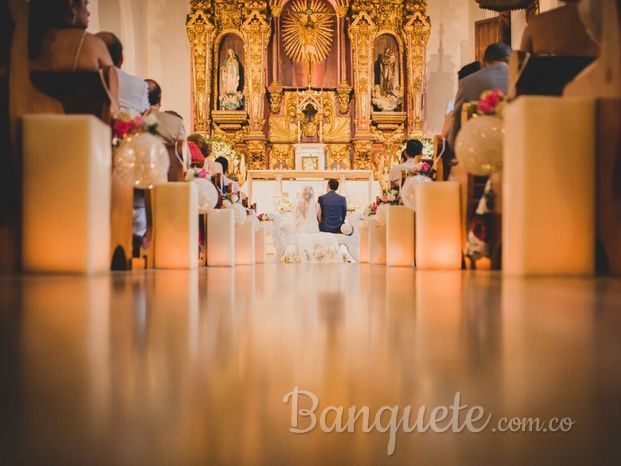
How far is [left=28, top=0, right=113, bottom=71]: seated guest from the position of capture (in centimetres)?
317

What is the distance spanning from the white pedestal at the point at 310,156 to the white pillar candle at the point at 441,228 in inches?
341

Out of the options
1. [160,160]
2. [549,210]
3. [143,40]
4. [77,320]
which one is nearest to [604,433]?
[77,320]

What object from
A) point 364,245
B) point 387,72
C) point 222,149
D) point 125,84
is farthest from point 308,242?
point 387,72

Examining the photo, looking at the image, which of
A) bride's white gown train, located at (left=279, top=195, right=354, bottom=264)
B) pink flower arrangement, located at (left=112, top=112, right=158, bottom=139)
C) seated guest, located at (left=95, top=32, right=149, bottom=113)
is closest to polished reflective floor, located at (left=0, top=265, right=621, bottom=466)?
pink flower arrangement, located at (left=112, top=112, right=158, bottom=139)

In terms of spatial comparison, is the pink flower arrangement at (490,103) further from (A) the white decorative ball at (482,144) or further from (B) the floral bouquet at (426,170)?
(B) the floral bouquet at (426,170)

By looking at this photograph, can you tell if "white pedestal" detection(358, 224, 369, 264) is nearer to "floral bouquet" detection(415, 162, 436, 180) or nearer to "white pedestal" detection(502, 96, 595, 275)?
"floral bouquet" detection(415, 162, 436, 180)

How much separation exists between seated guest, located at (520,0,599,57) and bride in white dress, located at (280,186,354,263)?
569cm

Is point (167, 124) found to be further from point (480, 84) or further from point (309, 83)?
point (309, 83)

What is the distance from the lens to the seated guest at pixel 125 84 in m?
4.06

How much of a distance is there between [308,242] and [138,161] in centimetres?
575

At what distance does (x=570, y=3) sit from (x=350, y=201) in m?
8.52

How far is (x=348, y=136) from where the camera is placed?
506 inches

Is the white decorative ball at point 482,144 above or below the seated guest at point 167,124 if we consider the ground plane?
below

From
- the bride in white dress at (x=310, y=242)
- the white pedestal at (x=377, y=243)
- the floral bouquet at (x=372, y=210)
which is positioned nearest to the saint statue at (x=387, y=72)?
the bride in white dress at (x=310, y=242)
